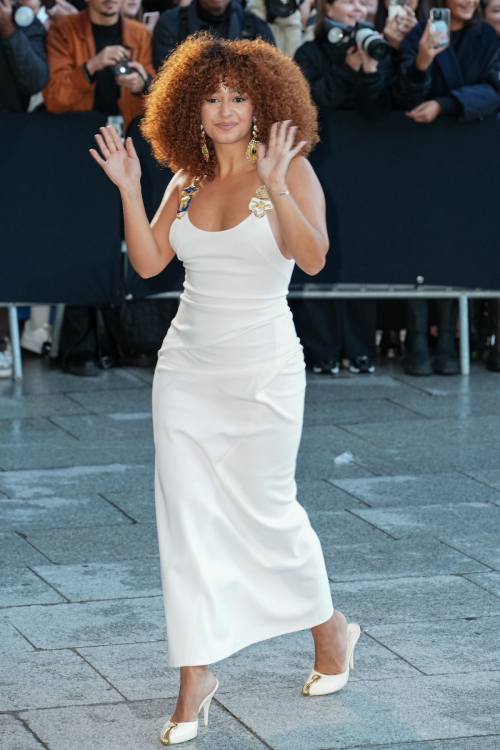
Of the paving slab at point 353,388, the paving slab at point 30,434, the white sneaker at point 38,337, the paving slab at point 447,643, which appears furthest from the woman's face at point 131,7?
the paving slab at point 447,643

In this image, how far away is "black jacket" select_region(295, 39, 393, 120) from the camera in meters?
8.19

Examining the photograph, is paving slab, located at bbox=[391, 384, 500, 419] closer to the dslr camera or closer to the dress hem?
the dslr camera

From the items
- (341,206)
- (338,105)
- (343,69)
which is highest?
(343,69)

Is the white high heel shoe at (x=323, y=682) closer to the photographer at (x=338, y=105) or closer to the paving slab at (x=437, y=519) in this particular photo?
the paving slab at (x=437, y=519)

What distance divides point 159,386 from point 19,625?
117cm

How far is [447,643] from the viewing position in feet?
14.4

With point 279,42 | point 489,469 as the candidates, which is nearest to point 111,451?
point 489,469

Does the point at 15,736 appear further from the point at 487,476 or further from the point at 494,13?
the point at 494,13

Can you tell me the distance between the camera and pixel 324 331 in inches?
345

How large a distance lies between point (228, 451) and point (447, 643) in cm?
114

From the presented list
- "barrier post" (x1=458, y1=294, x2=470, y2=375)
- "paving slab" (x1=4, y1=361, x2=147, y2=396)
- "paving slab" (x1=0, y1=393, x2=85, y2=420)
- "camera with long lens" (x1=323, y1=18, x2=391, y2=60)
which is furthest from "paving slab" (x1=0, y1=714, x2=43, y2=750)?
"barrier post" (x1=458, y1=294, x2=470, y2=375)

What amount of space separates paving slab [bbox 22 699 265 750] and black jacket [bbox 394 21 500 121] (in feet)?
17.5

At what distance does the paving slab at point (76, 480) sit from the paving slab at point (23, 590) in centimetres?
103

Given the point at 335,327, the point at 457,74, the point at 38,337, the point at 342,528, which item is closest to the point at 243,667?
the point at 342,528
